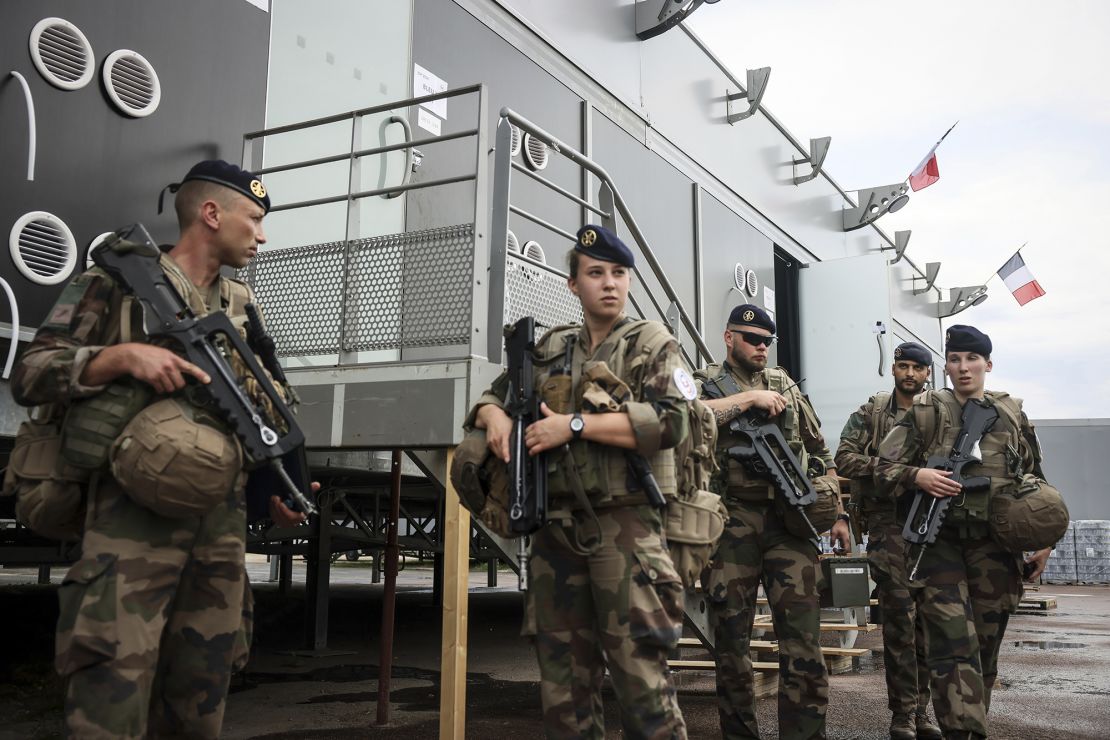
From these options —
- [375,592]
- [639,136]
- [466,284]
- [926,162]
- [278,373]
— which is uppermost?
[926,162]

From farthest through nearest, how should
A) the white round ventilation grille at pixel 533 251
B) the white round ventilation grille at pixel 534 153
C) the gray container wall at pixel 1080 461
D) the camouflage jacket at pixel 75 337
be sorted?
1. the gray container wall at pixel 1080 461
2. the white round ventilation grille at pixel 534 153
3. the white round ventilation grille at pixel 533 251
4. the camouflage jacket at pixel 75 337

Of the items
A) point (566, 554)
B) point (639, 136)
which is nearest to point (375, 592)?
point (639, 136)

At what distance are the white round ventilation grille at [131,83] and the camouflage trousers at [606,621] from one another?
3.11 meters

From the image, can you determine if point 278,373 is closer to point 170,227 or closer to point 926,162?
point 170,227

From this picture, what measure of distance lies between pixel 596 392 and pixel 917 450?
2487mm

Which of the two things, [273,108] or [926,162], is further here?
[926,162]

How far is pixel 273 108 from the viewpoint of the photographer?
17.7 ft

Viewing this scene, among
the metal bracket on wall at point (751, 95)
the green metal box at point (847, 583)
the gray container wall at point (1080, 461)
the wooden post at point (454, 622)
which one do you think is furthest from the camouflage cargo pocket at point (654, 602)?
the gray container wall at point (1080, 461)

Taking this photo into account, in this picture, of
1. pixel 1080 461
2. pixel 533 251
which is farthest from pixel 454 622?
pixel 1080 461

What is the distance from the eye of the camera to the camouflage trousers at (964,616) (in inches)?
162

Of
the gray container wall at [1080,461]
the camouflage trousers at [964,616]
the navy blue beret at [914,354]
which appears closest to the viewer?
the camouflage trousers at [964,616]

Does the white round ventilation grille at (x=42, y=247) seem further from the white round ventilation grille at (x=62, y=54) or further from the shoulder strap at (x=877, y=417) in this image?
the shoulder strap at (x=877, y=417)

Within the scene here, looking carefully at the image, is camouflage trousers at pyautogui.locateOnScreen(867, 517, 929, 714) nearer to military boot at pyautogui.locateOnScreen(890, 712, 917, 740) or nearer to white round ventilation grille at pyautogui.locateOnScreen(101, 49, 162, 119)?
military boot at pyautogui.locateOnScreen(890, 712, 917, 740)

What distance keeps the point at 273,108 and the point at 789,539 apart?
3.65m
